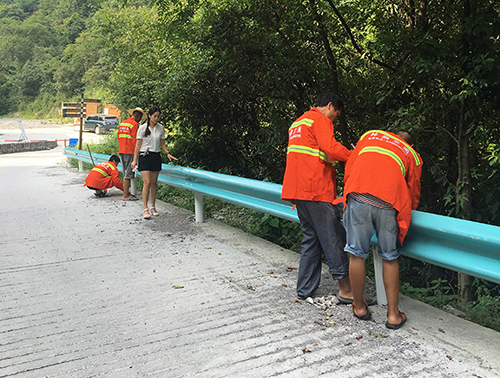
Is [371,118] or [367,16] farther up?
[367,16]

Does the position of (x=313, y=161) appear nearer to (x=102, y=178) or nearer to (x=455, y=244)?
(x=455, y=244)

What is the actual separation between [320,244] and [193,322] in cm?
138

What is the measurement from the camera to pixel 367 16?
7070mm

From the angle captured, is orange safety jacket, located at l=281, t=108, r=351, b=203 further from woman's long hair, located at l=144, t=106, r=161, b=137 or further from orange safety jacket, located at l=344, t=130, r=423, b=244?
woman's long hair, located at l=144, t=106, r=161, b=137

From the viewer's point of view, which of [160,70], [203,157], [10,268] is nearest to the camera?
[10,268]

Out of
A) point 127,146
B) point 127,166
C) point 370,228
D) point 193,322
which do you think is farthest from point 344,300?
point 127,146

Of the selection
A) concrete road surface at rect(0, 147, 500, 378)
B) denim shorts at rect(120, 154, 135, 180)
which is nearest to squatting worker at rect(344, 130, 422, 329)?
concrete road surface at rect(0, 147, 500, 378)

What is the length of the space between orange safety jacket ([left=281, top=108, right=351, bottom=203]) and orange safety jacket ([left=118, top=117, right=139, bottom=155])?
21.5ft

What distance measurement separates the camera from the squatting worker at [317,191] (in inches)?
167

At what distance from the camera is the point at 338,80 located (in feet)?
27.6

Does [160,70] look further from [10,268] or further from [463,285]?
[463,285]

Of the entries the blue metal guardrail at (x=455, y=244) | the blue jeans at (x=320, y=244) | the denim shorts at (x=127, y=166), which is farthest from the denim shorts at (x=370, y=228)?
the denim shorts at (x=127, y=166)

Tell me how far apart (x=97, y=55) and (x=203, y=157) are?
74275 mm

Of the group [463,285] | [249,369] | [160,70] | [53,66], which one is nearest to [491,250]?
[249,369]
